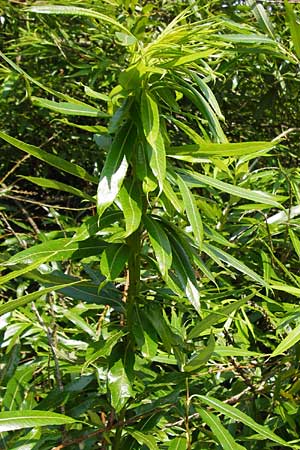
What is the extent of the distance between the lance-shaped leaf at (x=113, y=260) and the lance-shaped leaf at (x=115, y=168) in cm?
9

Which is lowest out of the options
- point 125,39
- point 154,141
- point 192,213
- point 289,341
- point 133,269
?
point 289,341

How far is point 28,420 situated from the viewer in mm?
832

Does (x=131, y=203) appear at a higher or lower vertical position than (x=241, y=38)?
lower

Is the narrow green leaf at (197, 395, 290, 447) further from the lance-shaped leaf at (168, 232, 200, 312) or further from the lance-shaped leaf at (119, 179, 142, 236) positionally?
the lance-shaped leaf at (119, 179, 142, 236)

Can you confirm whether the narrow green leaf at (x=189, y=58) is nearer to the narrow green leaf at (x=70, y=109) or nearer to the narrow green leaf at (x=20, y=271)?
the narrow green leaf at (x=70, y=109)

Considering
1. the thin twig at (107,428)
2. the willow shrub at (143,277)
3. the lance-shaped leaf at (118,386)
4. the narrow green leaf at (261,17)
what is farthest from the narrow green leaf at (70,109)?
the narrow green leaf at (261,17)

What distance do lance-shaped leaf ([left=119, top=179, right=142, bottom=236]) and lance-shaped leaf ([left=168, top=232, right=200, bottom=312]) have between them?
0.09 meters

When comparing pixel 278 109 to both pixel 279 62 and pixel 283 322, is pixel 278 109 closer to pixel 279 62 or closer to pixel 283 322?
pixel 279 62

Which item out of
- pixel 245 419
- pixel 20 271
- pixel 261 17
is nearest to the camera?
pixel 20 271

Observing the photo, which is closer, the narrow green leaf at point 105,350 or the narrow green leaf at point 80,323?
the narrow green leaf at point 105,350

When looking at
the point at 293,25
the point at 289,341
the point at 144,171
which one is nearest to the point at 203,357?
the point at 289,341

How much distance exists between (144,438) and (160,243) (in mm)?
288

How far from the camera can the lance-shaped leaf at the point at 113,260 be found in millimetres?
872

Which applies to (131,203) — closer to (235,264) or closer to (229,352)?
(235,264)
